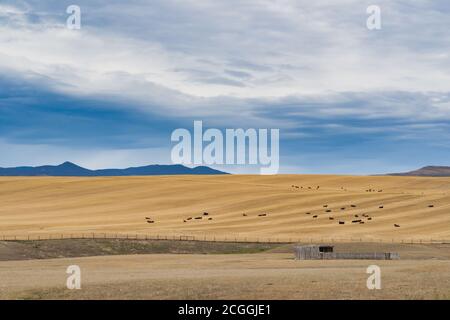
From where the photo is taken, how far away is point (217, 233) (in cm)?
10919

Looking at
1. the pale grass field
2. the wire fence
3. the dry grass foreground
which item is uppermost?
the dry grass foreground

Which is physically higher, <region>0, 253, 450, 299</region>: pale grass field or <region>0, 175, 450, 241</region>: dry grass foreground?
<region>0, 175, 450, 241</region>: dry grass foreground

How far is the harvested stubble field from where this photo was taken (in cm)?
4116

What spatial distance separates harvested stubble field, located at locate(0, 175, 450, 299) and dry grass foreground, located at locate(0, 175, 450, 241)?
0.23 meters

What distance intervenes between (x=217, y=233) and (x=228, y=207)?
108ft

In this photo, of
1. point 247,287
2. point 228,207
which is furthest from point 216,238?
point 247,287

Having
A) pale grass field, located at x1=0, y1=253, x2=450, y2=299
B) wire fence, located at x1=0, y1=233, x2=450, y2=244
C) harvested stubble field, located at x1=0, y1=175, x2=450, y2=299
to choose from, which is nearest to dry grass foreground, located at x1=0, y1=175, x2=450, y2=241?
harvested stubble field, located at x1=0, y1=175, x2=450, y2=299

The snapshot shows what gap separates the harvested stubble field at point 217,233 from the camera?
41.2 metres

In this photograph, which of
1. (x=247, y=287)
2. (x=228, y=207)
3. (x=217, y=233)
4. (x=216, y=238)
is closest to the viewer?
(x=247, y=287)

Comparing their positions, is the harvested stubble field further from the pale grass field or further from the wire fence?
the wire fence

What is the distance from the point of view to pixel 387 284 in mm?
42188

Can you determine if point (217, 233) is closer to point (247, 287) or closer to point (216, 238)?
point (216, 238)
